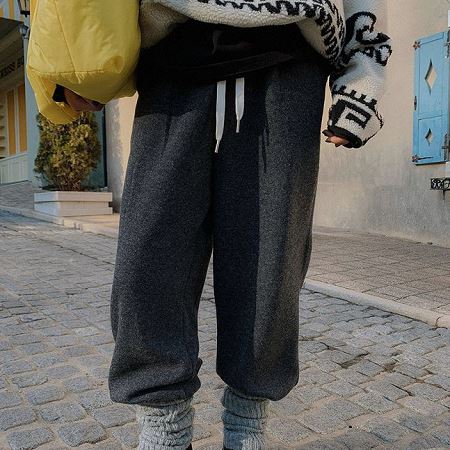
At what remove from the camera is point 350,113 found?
1125mm

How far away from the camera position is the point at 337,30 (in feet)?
3.55

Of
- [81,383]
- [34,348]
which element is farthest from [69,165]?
[81,383]

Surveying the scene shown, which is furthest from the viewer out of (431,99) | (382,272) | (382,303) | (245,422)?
(431,99)

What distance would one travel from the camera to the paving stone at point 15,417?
1.73 meters

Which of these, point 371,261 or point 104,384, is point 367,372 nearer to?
point 104,384

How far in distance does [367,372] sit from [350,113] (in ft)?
4.94

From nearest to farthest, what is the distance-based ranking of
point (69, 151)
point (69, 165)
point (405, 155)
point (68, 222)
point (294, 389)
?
point (294, 389) → point (405, 155) → point (68, 222) → point (69, 151) → point (69, 165)

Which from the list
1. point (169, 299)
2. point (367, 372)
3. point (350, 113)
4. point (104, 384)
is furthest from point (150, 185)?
point (367, 372)

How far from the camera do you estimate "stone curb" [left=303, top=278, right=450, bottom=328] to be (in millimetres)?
2996

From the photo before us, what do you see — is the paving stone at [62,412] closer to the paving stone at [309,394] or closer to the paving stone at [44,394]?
the paving stone at [44,394]

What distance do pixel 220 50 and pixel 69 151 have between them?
7.78 m

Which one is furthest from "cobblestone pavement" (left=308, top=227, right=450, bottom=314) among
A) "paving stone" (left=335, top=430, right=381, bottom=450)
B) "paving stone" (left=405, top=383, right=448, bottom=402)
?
"paving stone" (left=335, top=430, right=381, bottom=450)

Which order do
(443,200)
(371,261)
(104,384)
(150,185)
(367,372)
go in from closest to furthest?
(150,185), (104,384), (367,372), (371,261), (443,200)

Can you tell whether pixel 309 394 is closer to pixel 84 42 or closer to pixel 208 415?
pixel 208 415
